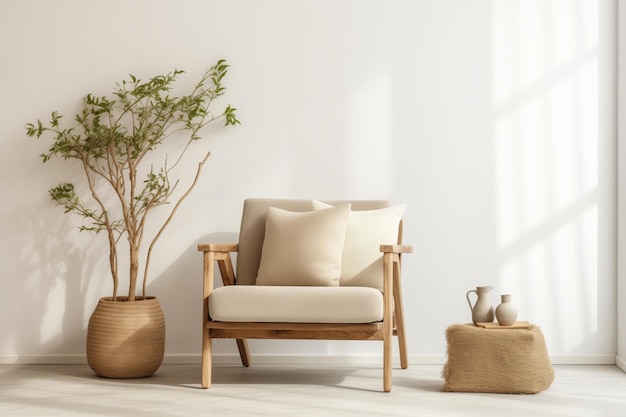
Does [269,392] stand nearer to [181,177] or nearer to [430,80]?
[181,177]

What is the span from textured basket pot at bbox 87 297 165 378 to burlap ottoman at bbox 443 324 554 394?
146 centimetres

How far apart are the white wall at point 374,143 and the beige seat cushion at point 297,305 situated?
3.33ft

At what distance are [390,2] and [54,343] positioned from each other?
2.69 meters

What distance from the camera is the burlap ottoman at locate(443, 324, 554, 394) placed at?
3.53 metres

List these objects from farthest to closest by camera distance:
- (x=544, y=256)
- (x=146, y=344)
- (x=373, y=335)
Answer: (x=544, y=256) → (x=146, y=344) → (x=373, y=335)

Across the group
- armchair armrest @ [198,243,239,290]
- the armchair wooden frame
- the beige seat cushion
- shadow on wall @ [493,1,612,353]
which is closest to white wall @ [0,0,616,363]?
shadow on wall @ [493,1,612,353]

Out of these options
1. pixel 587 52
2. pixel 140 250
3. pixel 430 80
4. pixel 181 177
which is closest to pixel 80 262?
pixel 140 250

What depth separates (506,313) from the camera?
144 inches

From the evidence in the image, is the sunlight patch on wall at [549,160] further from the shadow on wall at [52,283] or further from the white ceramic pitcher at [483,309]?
the shadow on wall at [52,283]

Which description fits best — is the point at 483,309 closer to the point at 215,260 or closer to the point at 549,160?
the point at 549,160

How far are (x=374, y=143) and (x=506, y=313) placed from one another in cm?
131

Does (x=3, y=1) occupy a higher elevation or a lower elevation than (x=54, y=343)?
higher

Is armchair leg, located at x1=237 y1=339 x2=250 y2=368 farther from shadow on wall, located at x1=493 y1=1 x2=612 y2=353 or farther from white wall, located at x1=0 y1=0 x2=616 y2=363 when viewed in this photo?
shadow on wall, located at x1=493 y1=1 x2=612 y2=353

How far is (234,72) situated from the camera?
4.57 meters
